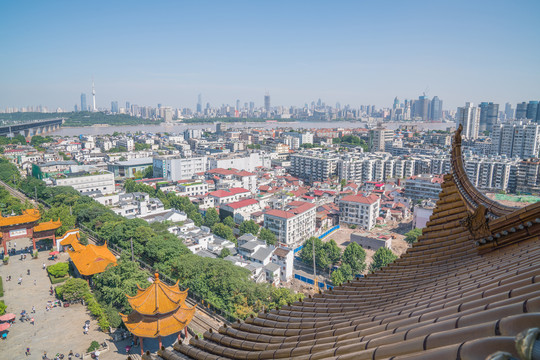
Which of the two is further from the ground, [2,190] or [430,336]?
[430,336]

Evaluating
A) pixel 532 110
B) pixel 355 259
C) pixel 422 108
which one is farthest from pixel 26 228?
pixel 422 108

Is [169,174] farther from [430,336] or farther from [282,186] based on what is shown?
[430,336]

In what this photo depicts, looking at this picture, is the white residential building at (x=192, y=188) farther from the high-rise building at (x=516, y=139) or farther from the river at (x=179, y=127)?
the river at (x=179, y=127)

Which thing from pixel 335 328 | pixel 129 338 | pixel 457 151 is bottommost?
pixel 129 338

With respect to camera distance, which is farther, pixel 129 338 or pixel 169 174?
pixel 169 174

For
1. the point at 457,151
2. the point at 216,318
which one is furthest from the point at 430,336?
the point at 216,318
